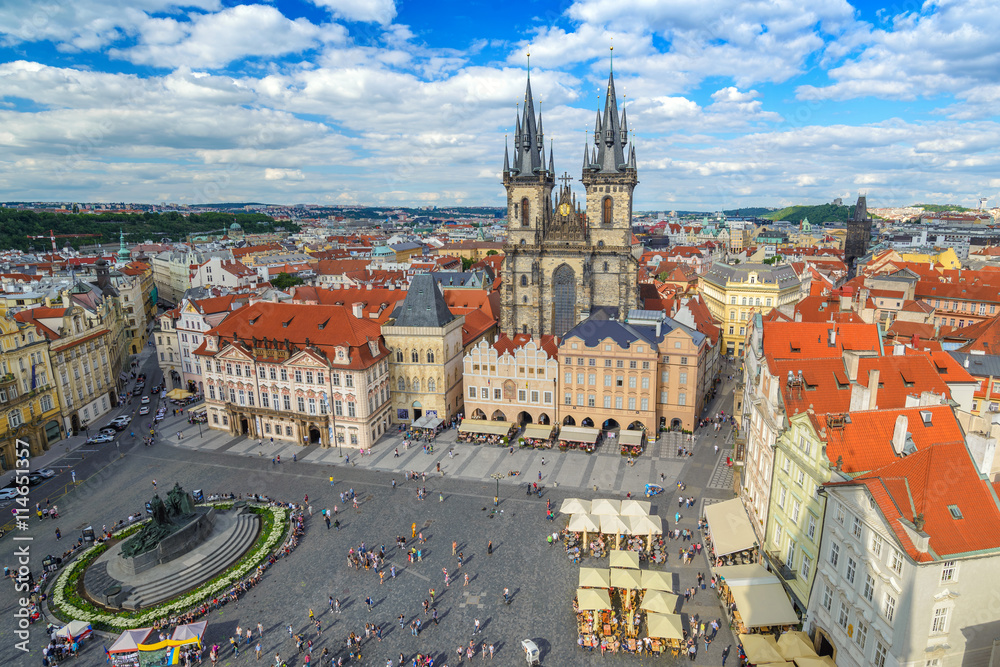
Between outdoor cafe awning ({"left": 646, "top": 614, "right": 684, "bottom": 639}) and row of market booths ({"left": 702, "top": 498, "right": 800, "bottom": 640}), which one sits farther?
row of market booths ({"left": 702, "top": 498, "right": 800, "bottom": 640})

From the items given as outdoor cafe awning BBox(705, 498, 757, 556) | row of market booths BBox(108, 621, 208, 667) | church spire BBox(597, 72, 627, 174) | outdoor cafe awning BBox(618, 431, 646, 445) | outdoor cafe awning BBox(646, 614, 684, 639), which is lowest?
row of market booths BBox(108, 621, 208, 667)

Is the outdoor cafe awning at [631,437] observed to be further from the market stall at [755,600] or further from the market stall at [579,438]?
the market stall at [755,600]

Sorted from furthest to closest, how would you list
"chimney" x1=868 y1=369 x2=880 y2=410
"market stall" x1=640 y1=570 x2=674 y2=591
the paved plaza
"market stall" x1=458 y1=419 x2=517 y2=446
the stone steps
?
1. "market stall" x1=458 y1=419 x2=517 y2=446
2. the stone steps
3. "market stall" x1=640 y1=570 x2=674 y2=591
4. "chimney" x1=868 y1=369 x2=880 y2=410
5. the paved plaza

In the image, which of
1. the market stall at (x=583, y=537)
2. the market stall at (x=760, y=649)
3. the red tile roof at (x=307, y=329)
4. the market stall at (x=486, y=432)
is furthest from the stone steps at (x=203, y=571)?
the market stall at (x=760, y=649)

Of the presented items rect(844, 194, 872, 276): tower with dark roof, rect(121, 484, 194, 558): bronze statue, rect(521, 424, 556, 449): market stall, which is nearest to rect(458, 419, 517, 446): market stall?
rect(521, 424, 556, 449): market stall

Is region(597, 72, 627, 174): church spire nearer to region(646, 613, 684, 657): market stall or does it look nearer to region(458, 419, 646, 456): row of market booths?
region(458, 419, 646, 456): row of market booths

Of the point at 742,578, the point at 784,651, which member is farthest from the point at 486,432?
the point at 784,651

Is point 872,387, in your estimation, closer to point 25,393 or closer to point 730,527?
point 730,527

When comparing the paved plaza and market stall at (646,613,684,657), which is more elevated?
market stall at (646,613,684,657)
